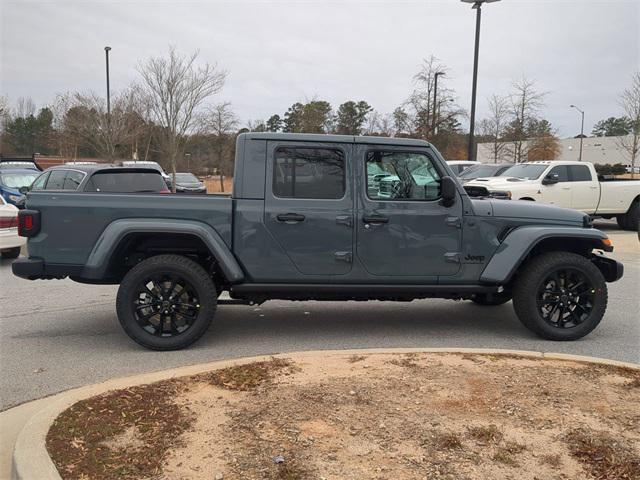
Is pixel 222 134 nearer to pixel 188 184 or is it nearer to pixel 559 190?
pixel 188 184

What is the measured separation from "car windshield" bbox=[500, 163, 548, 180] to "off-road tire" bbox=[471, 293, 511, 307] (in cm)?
875

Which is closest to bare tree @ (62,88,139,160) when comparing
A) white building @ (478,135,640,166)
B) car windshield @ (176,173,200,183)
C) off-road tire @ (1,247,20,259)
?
car windshield @ (176,173,200,183)

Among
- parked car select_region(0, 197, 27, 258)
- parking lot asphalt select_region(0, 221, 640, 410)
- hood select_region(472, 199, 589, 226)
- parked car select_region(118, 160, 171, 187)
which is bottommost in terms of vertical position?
parking lot asphalt select_region(0, 221, 640, 410)

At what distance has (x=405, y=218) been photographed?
516 cm

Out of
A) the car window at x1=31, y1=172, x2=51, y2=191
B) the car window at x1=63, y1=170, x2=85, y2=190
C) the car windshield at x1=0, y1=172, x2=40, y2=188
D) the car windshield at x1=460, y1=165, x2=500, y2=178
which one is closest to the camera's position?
the car window at x1=63, y1=170, x2=85, y2=190

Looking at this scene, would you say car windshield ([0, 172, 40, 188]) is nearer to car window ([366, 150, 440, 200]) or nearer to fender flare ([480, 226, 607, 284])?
car window ([366, 150, 440, 200])

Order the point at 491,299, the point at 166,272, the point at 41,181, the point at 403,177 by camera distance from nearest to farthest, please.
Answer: the point at 166,272, the point at 403,177, the point at 491,299, the point at 41,181

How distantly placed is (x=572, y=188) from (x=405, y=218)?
11.3 metres

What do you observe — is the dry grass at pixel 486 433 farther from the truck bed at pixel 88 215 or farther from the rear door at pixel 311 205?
the truck bed at pixel 88 215

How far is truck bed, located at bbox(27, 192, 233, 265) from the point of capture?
4898 millimetres

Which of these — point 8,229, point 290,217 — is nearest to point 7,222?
point 8,229

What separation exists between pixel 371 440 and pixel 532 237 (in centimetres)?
299

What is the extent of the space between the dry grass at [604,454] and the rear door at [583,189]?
507 inches

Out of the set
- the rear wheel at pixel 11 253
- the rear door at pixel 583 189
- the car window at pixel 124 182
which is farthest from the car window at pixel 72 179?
the rear door at pixel 583 189
